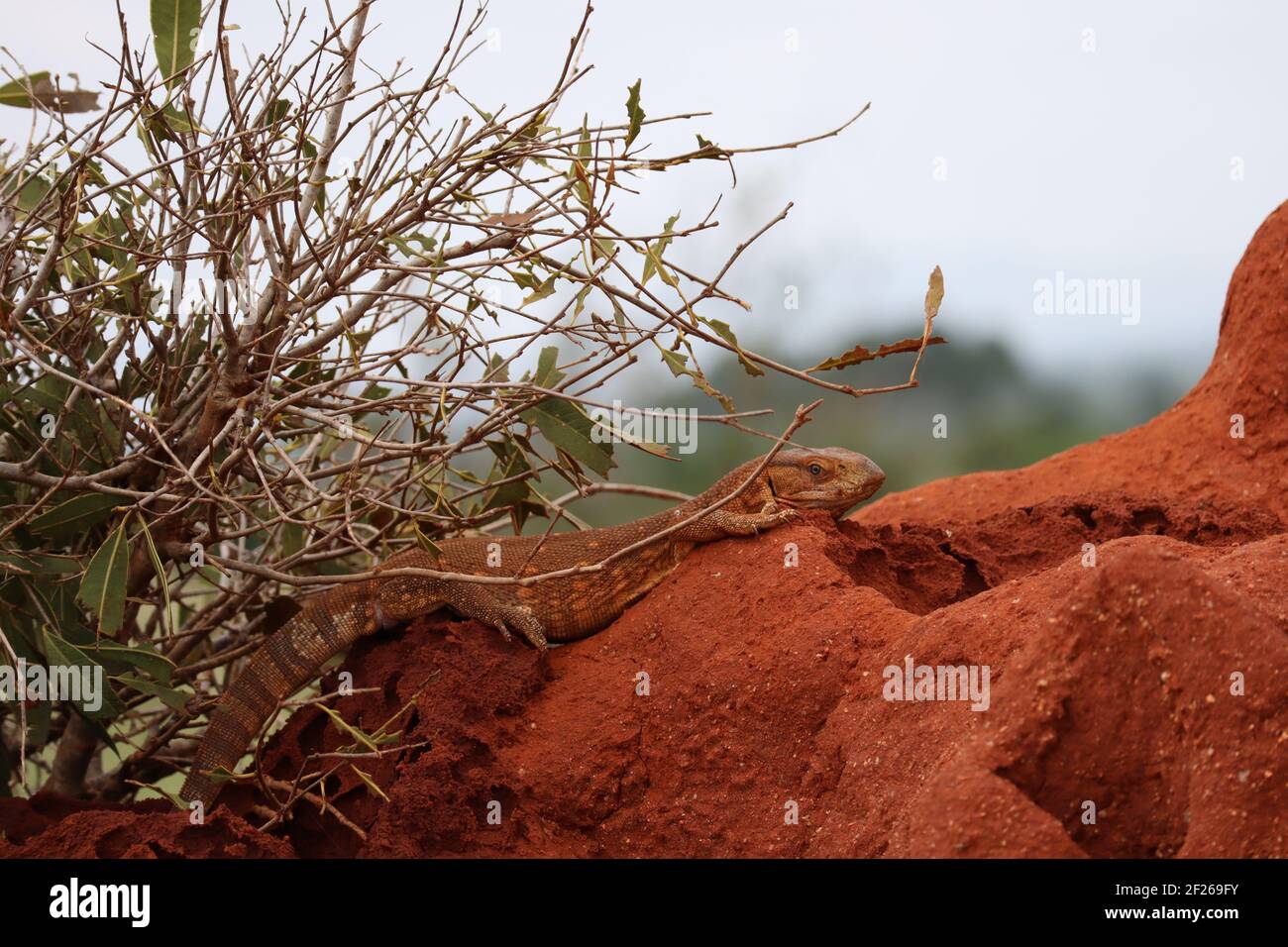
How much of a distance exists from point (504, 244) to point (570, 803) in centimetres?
205

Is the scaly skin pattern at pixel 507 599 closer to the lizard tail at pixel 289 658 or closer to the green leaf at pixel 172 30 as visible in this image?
the lizard tail at pixel 289 658

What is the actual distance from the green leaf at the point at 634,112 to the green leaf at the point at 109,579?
222cm

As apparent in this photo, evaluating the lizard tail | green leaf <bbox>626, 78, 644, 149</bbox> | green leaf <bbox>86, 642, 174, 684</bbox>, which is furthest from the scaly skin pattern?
green leaf <bbox>626, 78, 644, 149</bbox>

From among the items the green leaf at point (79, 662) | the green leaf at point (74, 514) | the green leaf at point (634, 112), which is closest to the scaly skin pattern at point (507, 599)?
→ the green leaf at point (79, 662)

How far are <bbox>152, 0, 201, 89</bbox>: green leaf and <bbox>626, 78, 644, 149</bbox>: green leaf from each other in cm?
170

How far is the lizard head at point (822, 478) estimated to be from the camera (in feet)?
17.4

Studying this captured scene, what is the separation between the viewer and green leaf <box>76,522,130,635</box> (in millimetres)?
4441

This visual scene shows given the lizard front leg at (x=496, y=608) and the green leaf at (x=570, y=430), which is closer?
the green leaf at (x=570, y=430)

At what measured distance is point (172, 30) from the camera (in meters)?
4.54

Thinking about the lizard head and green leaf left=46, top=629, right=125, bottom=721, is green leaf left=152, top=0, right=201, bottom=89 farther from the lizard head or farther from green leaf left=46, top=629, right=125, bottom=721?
the lizard head

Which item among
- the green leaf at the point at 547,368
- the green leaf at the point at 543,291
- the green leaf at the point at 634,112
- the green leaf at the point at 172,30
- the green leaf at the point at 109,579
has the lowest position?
the green leaf at the point at 109,579

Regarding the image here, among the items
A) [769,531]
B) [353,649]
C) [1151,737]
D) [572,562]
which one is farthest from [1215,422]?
[353,649]

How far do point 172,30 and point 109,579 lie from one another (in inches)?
77.6

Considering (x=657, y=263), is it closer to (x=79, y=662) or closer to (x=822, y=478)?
(x=822, y=478)
